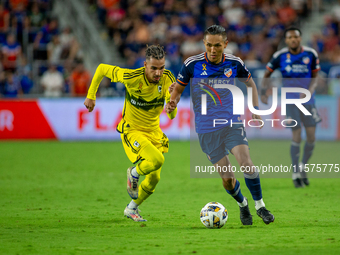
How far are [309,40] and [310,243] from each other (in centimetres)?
1777

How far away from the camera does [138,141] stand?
6387 mm

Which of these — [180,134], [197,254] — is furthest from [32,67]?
[197,254]

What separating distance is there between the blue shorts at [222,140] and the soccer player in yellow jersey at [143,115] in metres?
0.62

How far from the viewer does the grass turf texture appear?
4.78m

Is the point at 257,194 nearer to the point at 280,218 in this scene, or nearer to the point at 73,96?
the point at 280,218

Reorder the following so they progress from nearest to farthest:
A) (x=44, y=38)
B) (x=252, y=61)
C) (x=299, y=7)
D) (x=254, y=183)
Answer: (x=254, y=183) → (x=252, y=61) → (x=44, y=38) → (x=299, y=7)

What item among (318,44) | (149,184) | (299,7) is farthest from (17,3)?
(149,184)

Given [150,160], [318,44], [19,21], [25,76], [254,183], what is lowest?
[254,183]

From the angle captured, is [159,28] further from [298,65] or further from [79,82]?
[298,65]

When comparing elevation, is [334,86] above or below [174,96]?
below

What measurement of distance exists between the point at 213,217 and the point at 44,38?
49.7ft

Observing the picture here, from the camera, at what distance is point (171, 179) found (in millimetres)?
10086

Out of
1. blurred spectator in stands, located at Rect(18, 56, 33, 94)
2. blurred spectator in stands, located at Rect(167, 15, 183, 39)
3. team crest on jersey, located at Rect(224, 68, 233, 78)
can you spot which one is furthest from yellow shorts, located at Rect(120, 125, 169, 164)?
blurred spectator in stands, located at Rect(167, 15, 183, 39)

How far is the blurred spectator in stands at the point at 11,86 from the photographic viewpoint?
1731cm
